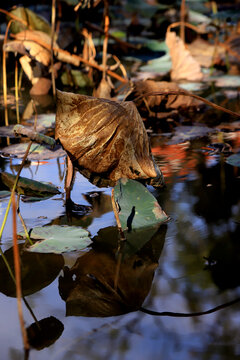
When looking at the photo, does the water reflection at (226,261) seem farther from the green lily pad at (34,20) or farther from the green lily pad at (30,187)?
the green lily pad at (34,20)

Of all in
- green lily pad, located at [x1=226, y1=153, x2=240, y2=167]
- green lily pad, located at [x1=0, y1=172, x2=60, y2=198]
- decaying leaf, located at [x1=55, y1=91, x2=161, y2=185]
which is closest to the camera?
decaying leaf, located at [x1=55, y1=91, x2=161, y2=185]

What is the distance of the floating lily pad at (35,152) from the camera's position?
1686mm

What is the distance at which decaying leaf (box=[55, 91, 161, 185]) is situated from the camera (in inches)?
44.1

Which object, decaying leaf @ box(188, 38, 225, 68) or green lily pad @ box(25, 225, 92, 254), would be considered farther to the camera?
decaying leaf @ box(188, 38, 225, 68)

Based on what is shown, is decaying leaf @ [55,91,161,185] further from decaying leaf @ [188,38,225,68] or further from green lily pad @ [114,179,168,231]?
decaying leaf @ [188,38,225,68]

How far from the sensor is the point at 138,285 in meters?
0.90

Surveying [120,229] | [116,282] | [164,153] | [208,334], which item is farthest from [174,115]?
[208,334]

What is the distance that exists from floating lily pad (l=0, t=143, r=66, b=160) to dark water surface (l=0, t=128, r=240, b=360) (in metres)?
0.36

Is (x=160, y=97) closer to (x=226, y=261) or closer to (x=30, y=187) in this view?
(x=30, y=187)

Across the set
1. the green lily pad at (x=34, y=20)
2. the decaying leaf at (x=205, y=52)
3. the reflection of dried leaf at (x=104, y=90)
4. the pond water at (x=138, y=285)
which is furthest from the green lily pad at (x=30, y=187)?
the decaying leaf at (x=205, y=52)

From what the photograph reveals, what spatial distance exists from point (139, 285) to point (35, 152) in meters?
0.93

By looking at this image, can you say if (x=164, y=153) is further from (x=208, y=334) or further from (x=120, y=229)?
(x=208, y=334)

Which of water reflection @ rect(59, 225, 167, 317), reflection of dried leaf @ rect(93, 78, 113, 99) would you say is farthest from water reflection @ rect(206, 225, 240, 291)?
reflection of dried leaf @ rect(93, 78, 113, 99)

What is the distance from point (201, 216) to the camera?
1.18 meters
